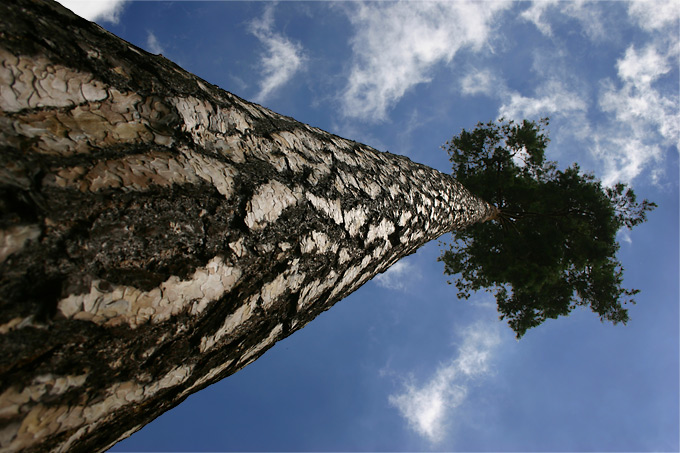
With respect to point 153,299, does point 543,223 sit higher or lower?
higher

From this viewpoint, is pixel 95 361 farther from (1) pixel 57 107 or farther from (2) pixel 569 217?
(2) pixel 569 217

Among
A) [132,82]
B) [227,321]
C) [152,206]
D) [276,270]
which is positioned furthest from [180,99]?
[227,321]

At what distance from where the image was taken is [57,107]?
0.95 m

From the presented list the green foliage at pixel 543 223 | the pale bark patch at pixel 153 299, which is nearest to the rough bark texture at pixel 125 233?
the pale bark patch at pixel 153 299

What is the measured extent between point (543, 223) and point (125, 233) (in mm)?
11356

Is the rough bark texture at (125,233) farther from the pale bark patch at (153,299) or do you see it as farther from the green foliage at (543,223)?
the green foliage at (543,223)

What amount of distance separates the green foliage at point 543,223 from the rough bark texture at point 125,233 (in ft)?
30.4

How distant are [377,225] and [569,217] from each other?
10269mm

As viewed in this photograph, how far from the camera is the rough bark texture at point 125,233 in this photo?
0.75 meters

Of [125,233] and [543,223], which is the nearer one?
[125,233]

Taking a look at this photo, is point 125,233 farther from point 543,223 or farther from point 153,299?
point 543,223

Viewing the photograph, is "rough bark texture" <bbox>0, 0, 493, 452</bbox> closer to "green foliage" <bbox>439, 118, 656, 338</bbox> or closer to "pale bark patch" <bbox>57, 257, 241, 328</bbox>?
"pale bark patch" <bbox>57, 257, 241, 328</bbox>

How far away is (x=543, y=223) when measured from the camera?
33.6 feet

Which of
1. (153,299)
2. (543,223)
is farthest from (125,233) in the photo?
(543,223)
